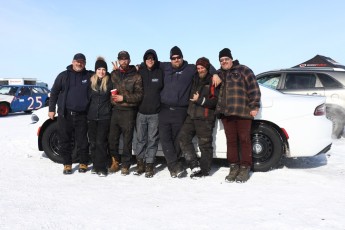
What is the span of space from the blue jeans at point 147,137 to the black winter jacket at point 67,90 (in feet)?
2.78

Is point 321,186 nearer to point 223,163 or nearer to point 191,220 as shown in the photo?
point 223,163

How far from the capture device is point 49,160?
5.64 meters

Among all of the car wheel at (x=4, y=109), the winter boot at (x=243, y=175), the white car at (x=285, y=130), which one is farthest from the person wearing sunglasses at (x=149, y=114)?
the car wheel at (x=4, y=109)

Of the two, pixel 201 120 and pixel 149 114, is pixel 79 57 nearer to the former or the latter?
pixel 149 114

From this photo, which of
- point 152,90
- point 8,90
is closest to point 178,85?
point 152,90

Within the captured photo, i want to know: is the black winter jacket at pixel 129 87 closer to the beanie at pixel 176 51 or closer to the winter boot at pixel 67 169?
the beanie at pixel 176 51

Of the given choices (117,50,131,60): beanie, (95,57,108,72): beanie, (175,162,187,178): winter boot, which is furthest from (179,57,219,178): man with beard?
(95,57,108,72): beanie

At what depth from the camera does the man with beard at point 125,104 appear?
178 inches

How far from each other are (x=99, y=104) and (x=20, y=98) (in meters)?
12.4

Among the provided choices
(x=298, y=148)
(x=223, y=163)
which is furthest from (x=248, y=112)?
(x=223, y=163)

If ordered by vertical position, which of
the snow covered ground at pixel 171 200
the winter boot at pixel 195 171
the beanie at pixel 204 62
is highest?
the beanie at pixel 204 62

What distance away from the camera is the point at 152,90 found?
450 centimetres

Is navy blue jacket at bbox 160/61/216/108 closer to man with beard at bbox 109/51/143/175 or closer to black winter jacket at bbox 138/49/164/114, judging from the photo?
black winter jacket at bbox 138/49/164/114

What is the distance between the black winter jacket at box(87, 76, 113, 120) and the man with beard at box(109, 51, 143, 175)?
11cm
